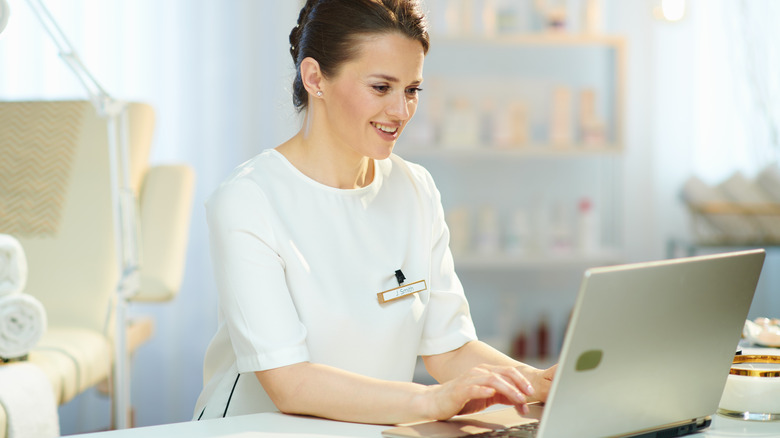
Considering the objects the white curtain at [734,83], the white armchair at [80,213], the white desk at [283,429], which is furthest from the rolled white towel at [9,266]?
the white curtain at [734,83]

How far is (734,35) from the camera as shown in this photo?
353cm

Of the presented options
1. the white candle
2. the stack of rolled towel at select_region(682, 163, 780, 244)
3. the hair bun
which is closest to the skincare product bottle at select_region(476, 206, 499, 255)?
the stack of rolled towel at select_region(682, 163, 780, 244)

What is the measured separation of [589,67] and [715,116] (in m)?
0.57

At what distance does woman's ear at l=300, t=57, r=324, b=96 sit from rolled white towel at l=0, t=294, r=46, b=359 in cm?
77

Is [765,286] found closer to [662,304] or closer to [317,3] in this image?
[317,3]

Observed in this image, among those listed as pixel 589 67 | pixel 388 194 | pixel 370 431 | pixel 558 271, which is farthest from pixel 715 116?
pixel 370 431

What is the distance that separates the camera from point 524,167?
3643 millimetres

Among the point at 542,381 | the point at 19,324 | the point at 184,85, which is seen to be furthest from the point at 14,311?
the point at 184,85

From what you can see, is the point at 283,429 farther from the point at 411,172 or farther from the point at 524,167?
the point at 524,167

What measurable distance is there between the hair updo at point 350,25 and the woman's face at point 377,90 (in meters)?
0.01

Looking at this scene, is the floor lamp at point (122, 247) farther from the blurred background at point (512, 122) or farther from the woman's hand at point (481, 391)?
the blurred background at point (512, 122)

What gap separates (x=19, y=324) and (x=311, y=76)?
0.82 metres

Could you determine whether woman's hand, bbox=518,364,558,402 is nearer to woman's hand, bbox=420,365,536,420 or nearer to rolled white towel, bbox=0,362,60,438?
woman's hand, bbox=420,365,536,420

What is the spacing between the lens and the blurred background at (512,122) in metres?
3.33
